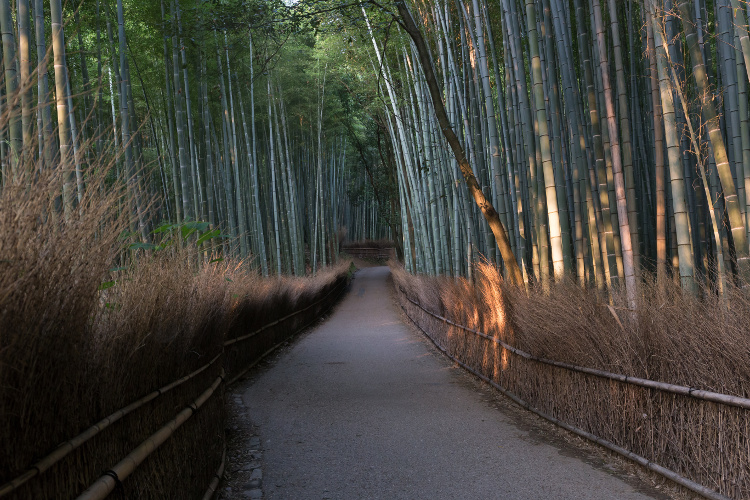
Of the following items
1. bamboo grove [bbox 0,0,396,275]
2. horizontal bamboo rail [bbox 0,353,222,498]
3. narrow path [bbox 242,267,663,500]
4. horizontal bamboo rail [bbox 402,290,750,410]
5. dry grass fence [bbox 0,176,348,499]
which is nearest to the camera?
horizontal bamboo rail [bbox 0,353,222,498]

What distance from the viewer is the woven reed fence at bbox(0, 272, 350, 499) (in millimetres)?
1561

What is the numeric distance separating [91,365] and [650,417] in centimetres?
233

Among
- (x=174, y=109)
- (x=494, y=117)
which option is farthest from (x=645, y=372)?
(x=174, y=109)

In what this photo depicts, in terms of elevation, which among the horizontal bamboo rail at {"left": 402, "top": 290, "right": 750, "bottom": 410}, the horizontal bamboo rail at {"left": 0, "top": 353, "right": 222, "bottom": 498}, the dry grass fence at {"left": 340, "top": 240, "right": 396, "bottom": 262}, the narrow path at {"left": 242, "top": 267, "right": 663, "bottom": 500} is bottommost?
the narrow path at {"left": 242, "top": 267, "right": 663, "bottom": 500}

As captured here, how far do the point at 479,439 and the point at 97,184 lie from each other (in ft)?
8.74

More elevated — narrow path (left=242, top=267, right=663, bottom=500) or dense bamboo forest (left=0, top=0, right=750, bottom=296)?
dense bamboo forest (left=0, top=0, right=750, bottom=296)

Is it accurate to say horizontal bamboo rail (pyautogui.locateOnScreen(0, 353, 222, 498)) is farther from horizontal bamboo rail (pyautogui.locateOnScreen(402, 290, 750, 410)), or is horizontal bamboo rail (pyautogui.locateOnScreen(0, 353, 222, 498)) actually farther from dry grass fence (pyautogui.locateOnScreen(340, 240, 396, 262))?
dry grass fence (pyautogui.locateOnScreen(340, 240, 396, 262))

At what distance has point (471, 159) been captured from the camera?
709 cm

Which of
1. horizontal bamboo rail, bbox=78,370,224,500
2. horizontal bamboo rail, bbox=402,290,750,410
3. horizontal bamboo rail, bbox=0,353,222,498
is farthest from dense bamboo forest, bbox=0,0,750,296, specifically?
horizontal bamboo rail, bbox=78,370,224,500

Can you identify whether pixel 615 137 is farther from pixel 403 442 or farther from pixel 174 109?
pixel 174 109

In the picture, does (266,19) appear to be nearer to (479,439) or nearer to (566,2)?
(566,2)

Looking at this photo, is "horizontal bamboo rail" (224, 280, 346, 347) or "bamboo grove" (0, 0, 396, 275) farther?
"horizontal bamboo rail" (224, 280, 346, 347)

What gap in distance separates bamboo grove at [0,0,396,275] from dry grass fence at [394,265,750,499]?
2202 mm

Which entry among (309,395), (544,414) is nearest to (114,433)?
(544,414)
